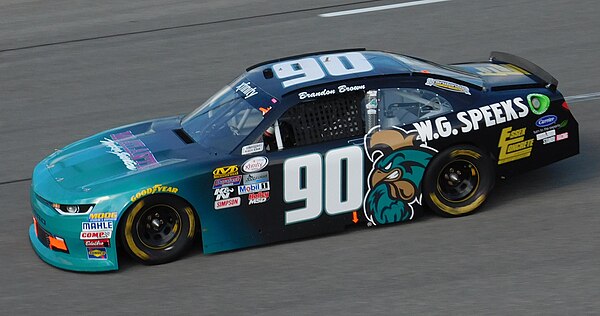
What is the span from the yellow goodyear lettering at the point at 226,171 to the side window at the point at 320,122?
355mm

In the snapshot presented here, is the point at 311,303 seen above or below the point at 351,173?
below

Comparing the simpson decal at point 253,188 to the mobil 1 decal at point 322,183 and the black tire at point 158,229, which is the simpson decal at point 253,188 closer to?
the mobil 1 decal at point 322,183

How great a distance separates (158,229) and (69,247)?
2.44 ft

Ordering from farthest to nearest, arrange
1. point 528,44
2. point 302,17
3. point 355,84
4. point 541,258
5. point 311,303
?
point 302,17, point 528,44, point 355,84, point 541,258, point 311,303

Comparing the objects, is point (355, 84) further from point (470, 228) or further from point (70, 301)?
point (70, 301)

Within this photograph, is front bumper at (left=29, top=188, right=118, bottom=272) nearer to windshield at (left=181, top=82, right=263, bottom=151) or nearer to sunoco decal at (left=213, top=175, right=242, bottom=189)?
sunoco decal at (left=213, top=175, right=242, bottom=189)

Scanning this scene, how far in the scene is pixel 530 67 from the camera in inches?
380

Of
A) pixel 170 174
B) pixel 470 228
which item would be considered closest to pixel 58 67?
pixel 170 174

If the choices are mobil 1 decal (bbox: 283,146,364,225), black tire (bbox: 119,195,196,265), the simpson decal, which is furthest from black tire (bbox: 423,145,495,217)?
black tire (bbox: 119,195,196,265)

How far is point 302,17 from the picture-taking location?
1455cm

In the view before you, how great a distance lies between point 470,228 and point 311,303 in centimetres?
185

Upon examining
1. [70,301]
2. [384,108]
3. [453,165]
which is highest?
[384,108]

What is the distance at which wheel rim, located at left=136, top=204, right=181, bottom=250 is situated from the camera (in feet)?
27.0

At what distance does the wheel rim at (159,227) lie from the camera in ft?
27.0
